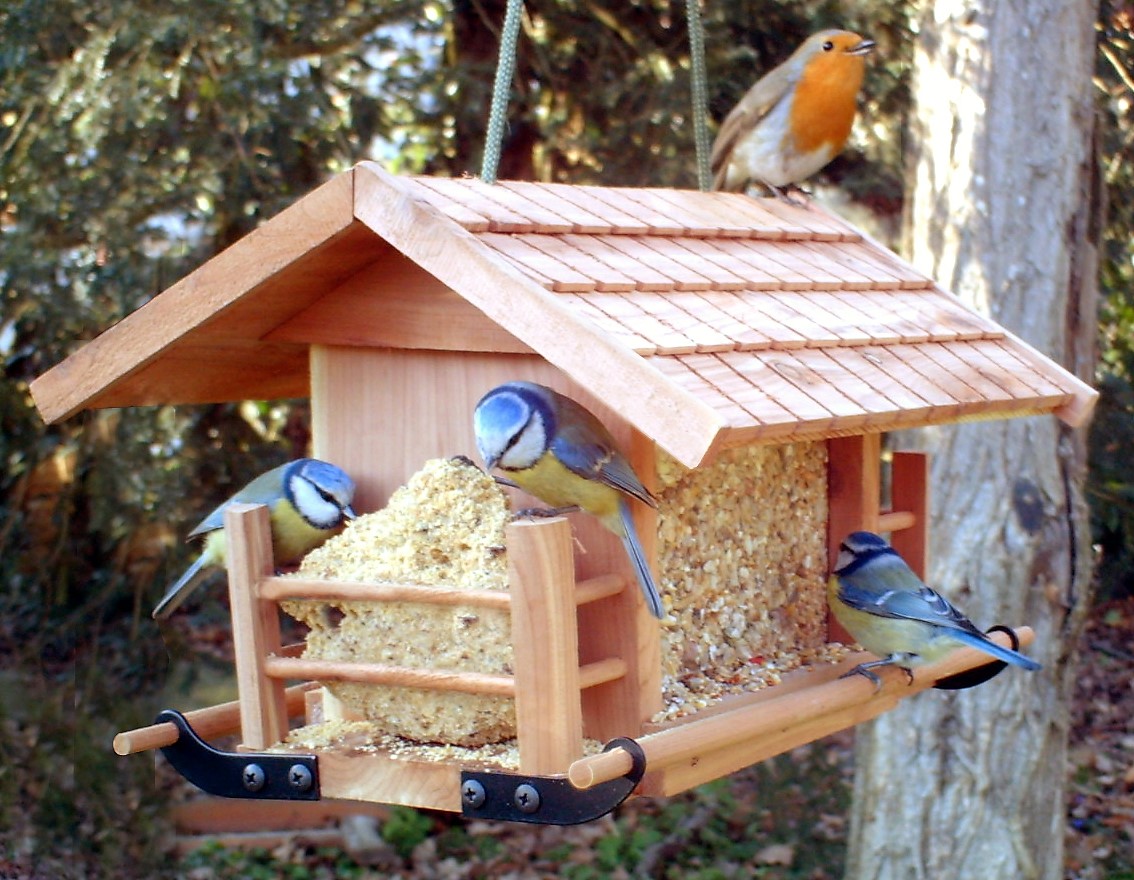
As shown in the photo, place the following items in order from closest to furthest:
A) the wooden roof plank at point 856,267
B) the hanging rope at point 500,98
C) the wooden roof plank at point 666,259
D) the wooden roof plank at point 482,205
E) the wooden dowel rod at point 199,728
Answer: the wooden dowel rod at point 199,728 → the wooden roof plank at point 482,205 → the wooden roof plank at point 666,259 → the hanging rope at point 500,98 → the wooden roof plank at point 856,267

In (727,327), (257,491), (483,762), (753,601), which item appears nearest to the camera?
(483,762)

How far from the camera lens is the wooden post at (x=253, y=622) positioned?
2.17 metres

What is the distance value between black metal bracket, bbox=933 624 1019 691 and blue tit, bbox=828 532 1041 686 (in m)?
0.07

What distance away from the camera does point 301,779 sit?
207cm

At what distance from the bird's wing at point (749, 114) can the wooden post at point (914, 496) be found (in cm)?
108

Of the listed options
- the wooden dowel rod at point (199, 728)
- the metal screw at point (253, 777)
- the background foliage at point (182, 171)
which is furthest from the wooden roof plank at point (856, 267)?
the background foliage at point (182, 171)

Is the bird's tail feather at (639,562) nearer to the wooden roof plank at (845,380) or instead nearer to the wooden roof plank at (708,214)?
the wooden roof plank at (845,380)

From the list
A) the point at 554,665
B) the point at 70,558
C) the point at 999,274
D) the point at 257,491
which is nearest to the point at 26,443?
the point at 70,558

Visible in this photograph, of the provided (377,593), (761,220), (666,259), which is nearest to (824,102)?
(761,220)

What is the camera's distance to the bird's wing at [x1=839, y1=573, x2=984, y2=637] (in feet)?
8.60

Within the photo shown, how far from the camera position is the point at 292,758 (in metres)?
2.08

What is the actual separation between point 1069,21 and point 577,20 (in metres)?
1.87

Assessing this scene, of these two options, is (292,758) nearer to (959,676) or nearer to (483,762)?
(483,762)

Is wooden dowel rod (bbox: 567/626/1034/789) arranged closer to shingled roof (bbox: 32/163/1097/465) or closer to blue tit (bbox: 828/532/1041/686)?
blue tit (bbox: 828/532/1041/686)
